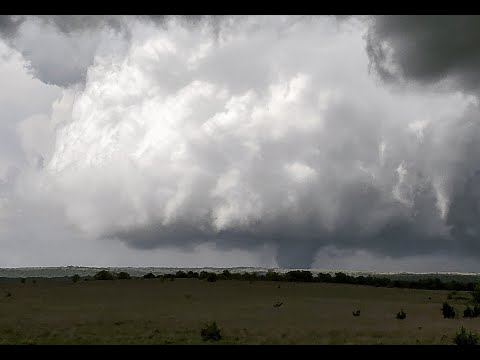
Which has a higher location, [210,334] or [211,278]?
[211,278]

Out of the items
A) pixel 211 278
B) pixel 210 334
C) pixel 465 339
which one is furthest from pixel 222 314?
pixel 211 278

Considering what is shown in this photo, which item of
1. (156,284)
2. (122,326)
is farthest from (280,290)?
(122,326)

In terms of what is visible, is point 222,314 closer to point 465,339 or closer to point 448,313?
point 448,313

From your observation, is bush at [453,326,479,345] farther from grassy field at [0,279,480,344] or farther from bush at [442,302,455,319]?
bush at [442,302,455,319]

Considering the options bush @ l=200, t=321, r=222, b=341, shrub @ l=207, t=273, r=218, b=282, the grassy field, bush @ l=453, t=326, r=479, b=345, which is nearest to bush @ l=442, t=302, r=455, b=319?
the grassy field

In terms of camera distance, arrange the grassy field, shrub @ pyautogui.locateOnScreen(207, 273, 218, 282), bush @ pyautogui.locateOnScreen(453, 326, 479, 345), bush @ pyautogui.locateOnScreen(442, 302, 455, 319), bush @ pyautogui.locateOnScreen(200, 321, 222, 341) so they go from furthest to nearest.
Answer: shrub @ pyautogui.locateOnScreen(207, 273, 218, 282) < bush @ pyautogui.locateOnScreen(442, 302, 455, 319) < the grassy field < bush @ pyautogui.locateOnScreen(200, 321, 222, 341) < bush @ pyautogui.locateOnScreen(453, 326, 479, 345)

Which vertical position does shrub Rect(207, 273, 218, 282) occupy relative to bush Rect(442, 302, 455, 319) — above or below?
above

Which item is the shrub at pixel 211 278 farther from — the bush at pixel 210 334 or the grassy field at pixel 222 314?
the bush at pixel 210 334
